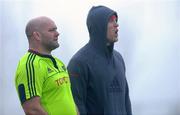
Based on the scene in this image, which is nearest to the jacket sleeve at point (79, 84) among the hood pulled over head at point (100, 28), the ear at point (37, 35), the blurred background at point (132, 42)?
the hood pulled over head at point (100, 28)

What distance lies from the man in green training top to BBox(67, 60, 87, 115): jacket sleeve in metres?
0.22

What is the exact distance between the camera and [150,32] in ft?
15.8

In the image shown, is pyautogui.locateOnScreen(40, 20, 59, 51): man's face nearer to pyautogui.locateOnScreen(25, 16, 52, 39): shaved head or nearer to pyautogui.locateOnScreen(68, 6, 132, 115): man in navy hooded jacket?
pyautogui.locateOnScreen(25, 16, 52, 39): shaved head

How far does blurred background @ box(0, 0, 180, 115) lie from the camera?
4.46 meters

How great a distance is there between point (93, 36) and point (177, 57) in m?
1.50

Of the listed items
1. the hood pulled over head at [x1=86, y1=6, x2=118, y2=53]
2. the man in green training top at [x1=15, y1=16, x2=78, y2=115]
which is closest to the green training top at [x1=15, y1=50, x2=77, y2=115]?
the man in green training top at [x1=15, y1=16, x2=78, y2=115]

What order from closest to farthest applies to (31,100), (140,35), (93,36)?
(31,100), (93,36), (140,35)

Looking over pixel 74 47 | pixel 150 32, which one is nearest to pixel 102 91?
pixel 74 47

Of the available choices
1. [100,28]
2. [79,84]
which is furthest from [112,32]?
[79,84]

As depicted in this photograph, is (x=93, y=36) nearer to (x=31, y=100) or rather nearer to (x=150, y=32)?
(x=31, y=100)

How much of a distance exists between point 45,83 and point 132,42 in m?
1.85

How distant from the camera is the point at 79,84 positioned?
11.0ft

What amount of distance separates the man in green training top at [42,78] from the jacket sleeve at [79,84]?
0.72ft

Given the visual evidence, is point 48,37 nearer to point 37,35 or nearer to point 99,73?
point 37,35
